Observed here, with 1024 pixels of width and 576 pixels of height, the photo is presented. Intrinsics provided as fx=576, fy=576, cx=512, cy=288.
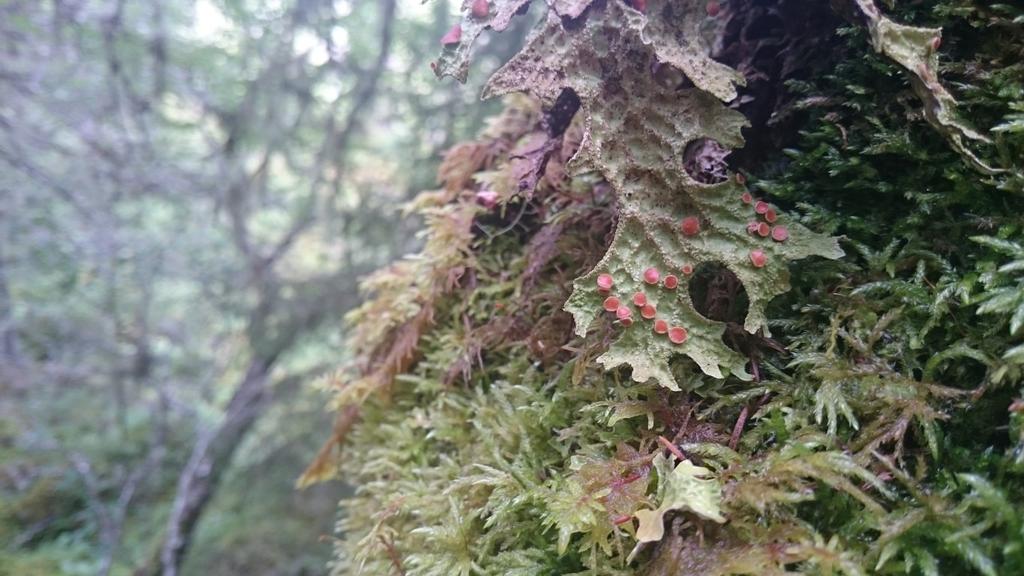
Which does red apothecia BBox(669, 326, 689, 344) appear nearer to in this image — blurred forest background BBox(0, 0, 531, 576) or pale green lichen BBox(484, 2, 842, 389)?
pale green lichen BBox(484, 2, 842, 389)

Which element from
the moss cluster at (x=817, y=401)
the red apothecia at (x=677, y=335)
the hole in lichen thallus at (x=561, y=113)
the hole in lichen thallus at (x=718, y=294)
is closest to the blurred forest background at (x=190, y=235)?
the hole in lichen thallus at (x=561, y=113)

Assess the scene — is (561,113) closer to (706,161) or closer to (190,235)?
(706,161)

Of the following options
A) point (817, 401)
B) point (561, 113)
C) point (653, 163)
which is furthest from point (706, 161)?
point (817, 401)

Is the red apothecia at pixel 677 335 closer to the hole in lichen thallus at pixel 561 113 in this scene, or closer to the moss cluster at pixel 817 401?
the moss cluster at pixel 817 401

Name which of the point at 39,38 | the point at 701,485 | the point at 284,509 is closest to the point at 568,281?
the point at 701,485

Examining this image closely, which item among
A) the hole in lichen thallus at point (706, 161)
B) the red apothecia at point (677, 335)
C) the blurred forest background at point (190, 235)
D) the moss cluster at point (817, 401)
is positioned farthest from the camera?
the blurred forest background at point (190, 235)

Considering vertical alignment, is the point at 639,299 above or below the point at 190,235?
below
